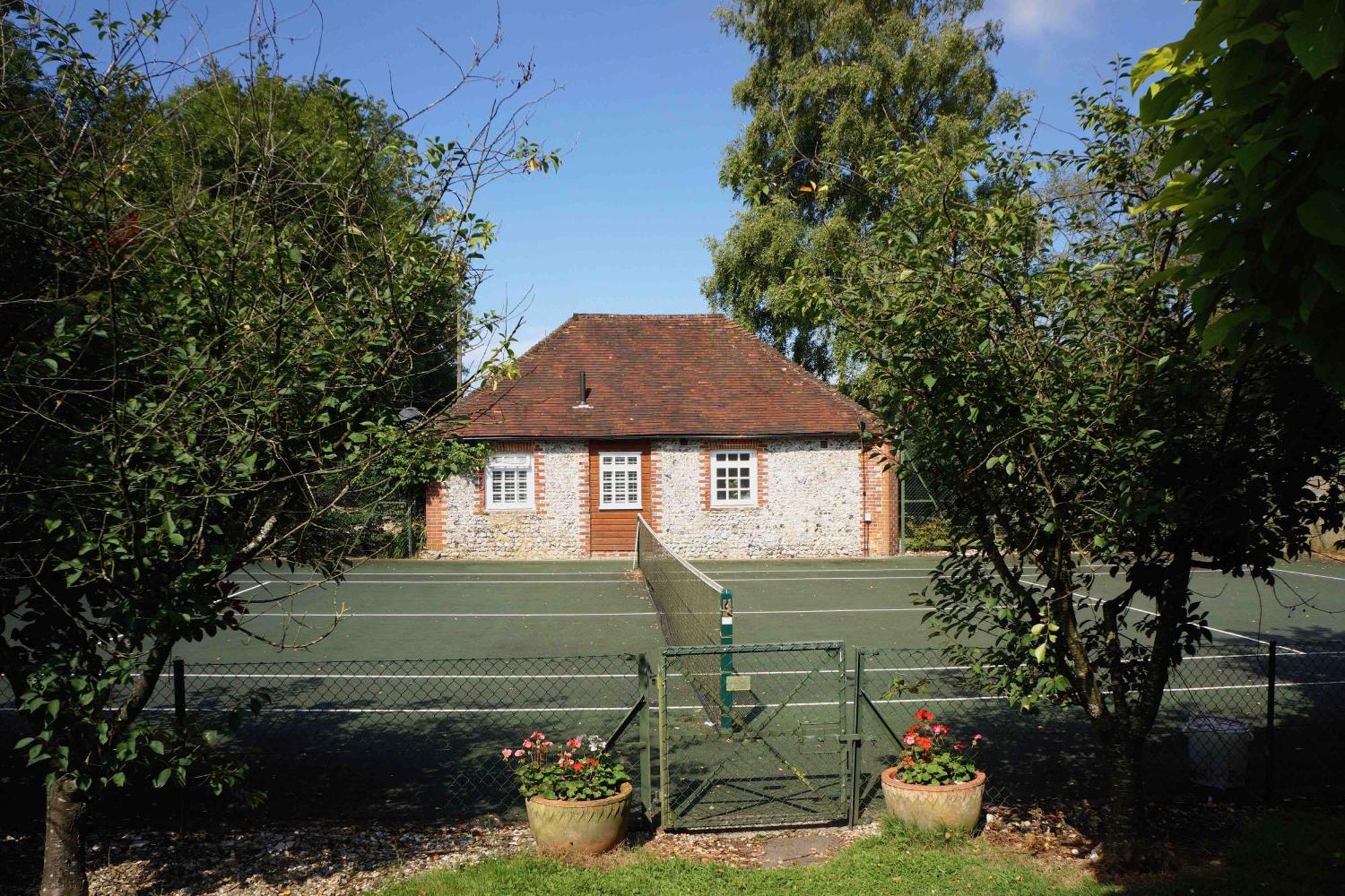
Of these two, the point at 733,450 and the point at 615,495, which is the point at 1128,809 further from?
the point at 615,495

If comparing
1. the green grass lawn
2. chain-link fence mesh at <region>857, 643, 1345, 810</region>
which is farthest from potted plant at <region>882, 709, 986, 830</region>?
chain-link fence mesh at <region>857, 643, 1345, 810</region>

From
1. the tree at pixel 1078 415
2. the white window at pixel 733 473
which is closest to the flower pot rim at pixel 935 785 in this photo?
the tree at pixel 1078 415

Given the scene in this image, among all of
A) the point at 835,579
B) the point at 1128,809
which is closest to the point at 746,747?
the point at 1128,809

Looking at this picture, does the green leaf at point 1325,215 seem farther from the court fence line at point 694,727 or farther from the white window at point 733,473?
the white window at point 733,473

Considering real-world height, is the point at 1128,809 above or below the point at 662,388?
below

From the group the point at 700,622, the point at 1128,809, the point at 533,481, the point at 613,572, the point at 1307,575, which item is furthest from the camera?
the point at 533,481

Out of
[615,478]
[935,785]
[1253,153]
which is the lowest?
[935,785]

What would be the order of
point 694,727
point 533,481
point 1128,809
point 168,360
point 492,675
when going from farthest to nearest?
point 533,481 → point 492,675 → point 694,727 → point 1128,809 → point 168,360

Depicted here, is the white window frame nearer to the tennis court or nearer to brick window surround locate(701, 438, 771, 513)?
brick window surround locate(701, 438, 771, 513)

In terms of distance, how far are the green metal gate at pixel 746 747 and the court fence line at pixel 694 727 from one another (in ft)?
0.11

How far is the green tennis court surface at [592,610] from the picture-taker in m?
15.1

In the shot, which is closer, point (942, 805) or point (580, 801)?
point (580, 801)

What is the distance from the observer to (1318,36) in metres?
2.56

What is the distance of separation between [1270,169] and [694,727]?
7920 millimetres
